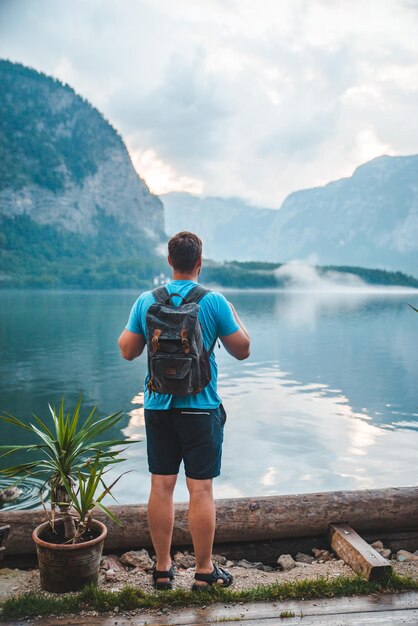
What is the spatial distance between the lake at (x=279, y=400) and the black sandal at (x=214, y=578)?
588cm

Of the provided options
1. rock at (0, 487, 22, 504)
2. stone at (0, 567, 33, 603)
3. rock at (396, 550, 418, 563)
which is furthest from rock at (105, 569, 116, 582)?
rock at (0, 487, 22, 504)

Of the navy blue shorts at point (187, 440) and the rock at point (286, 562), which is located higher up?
the navy blue shorts at point (187, 440)

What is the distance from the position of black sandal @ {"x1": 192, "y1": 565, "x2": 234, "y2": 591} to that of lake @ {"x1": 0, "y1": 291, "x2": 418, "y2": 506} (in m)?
5.88

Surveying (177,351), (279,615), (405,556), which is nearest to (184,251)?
(177,351)

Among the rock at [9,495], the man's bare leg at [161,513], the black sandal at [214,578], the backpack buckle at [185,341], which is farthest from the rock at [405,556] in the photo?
the rock at [9,495]

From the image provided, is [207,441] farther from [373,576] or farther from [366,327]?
[366,327]

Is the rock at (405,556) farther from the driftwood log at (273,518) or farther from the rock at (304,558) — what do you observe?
the rock at (304,558)

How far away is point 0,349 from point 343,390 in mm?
17175

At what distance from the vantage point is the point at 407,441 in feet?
44.9

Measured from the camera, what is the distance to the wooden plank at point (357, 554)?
3.59m

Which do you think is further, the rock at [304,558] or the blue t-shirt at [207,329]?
the rock at [304,558]

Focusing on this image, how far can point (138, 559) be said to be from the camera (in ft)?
13.7

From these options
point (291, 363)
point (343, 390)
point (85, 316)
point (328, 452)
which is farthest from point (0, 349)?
point (85, 316)

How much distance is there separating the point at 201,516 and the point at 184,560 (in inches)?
41.3
